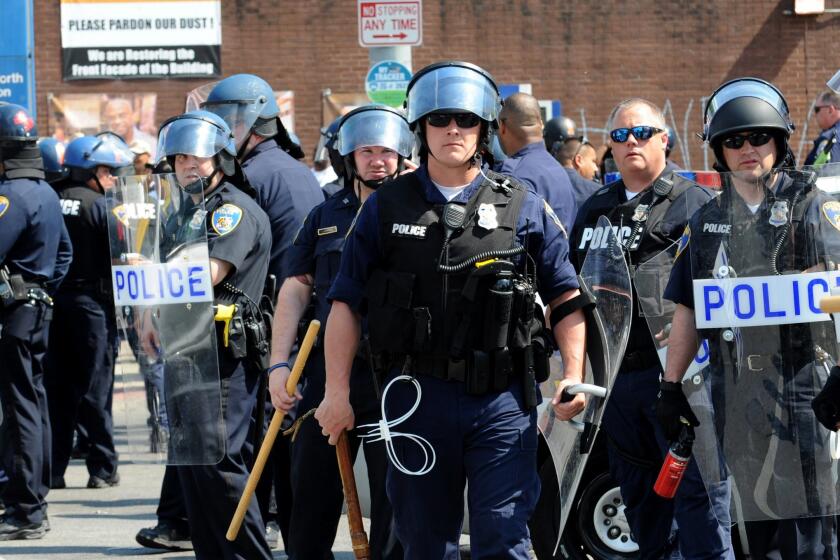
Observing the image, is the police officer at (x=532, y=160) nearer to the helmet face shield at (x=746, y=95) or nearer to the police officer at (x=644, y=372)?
the police officer at (x=644, y=372)

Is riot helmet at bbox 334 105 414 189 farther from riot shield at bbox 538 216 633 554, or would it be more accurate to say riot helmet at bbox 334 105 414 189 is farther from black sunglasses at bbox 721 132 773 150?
black sunglasses at bbox 721 132 773 150

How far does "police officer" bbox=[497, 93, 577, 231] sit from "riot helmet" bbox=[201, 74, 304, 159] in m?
1.15

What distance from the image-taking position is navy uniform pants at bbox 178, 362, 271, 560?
583cm

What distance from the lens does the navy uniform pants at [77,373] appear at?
31.0ft

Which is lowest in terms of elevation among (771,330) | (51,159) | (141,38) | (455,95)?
(771,330)

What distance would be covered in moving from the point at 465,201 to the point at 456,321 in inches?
15.3

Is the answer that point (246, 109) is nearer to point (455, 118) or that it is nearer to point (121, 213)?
point (121, 213)

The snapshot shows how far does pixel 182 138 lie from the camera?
605cm

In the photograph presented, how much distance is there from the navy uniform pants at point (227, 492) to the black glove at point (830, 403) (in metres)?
2.49

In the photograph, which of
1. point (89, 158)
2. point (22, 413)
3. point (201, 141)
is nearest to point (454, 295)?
point (201, 141)

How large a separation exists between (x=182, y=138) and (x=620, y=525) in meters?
2.56

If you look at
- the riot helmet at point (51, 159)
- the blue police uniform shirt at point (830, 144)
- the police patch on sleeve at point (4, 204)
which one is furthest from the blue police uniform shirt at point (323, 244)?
the riot helmet at point (51, 159)

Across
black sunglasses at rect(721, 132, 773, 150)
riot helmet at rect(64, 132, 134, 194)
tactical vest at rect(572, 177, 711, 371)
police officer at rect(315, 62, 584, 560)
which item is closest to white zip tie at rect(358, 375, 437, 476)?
police officer at rect(315, 62, 584, 560)

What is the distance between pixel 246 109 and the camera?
276 inches
